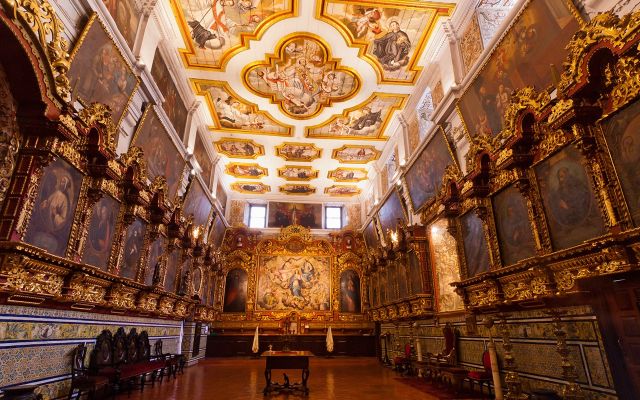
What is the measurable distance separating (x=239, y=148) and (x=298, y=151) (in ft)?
9.38

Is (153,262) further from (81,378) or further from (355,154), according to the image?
(355,154)

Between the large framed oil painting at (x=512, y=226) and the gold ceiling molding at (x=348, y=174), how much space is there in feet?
38.8

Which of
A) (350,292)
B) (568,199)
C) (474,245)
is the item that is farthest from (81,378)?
(350,292)

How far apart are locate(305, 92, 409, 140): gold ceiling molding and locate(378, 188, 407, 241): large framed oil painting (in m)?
2.89

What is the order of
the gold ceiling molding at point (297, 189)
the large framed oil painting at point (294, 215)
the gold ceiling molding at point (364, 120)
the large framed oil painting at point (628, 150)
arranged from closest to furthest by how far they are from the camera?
1. the large framed oil painting at point (628, 150)
2. the gold ceiling molding at point (364, 120)
3. the gold ceiling molding at point (297, 189)
4. the large framed oil painting at point (294, 215)

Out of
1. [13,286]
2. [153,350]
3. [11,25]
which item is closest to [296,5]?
[11,25]

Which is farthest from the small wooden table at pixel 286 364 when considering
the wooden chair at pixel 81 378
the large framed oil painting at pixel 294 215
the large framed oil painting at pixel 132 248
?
the large framed oil painting at pixel 294 215

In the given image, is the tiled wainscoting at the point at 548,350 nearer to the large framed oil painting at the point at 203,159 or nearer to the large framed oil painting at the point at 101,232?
the large framed oil painting at the point at 101,232

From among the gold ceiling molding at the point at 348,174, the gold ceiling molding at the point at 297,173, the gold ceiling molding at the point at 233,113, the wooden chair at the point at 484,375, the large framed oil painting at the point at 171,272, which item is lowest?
the wooden chair at the point at 484,375

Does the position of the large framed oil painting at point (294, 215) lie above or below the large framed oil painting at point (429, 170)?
above

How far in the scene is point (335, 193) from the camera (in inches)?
859

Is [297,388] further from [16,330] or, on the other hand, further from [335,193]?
[335,193]

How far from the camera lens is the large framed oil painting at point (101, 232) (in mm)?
6664

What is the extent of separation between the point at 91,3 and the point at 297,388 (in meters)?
9.07
